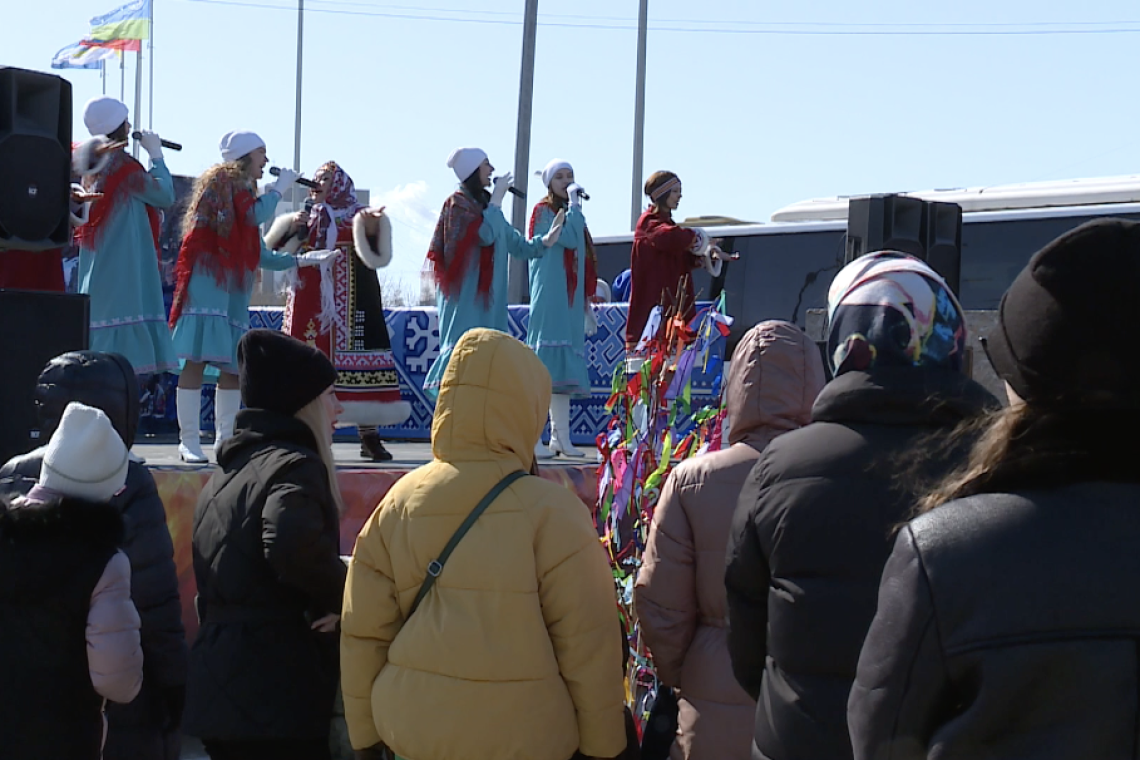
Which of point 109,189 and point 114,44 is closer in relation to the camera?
point 109,189

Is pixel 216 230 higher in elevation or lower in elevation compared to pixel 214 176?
lower

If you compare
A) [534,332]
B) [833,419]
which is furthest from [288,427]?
[534,332]

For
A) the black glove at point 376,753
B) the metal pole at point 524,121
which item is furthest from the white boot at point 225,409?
the metal pole at point 524,121

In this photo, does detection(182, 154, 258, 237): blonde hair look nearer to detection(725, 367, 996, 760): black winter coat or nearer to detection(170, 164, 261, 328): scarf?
detection(170, 164, 261, 328): scarf

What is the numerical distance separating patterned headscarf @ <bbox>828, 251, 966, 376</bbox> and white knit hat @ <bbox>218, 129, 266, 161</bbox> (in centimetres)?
582

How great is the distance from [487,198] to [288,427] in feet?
17.1

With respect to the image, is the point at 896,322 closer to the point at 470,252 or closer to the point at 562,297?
the point at 470,252

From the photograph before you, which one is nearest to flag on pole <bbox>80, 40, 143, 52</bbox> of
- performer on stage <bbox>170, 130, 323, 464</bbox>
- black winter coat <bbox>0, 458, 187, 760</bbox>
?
performer on stage <bbox>170, 130, 323, 464</bbox>

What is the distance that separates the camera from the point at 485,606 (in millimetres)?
2580

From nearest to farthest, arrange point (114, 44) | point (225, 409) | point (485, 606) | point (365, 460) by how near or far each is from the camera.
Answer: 1. point (485, 606)
2. point (225, 409)
3. point (365, 460)
4. point (114, 44)

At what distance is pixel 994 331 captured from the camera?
1583mm

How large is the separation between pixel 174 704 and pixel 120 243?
408 centimetres

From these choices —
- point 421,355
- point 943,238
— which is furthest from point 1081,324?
point 421,355

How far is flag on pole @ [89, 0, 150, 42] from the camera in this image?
3131 cm
